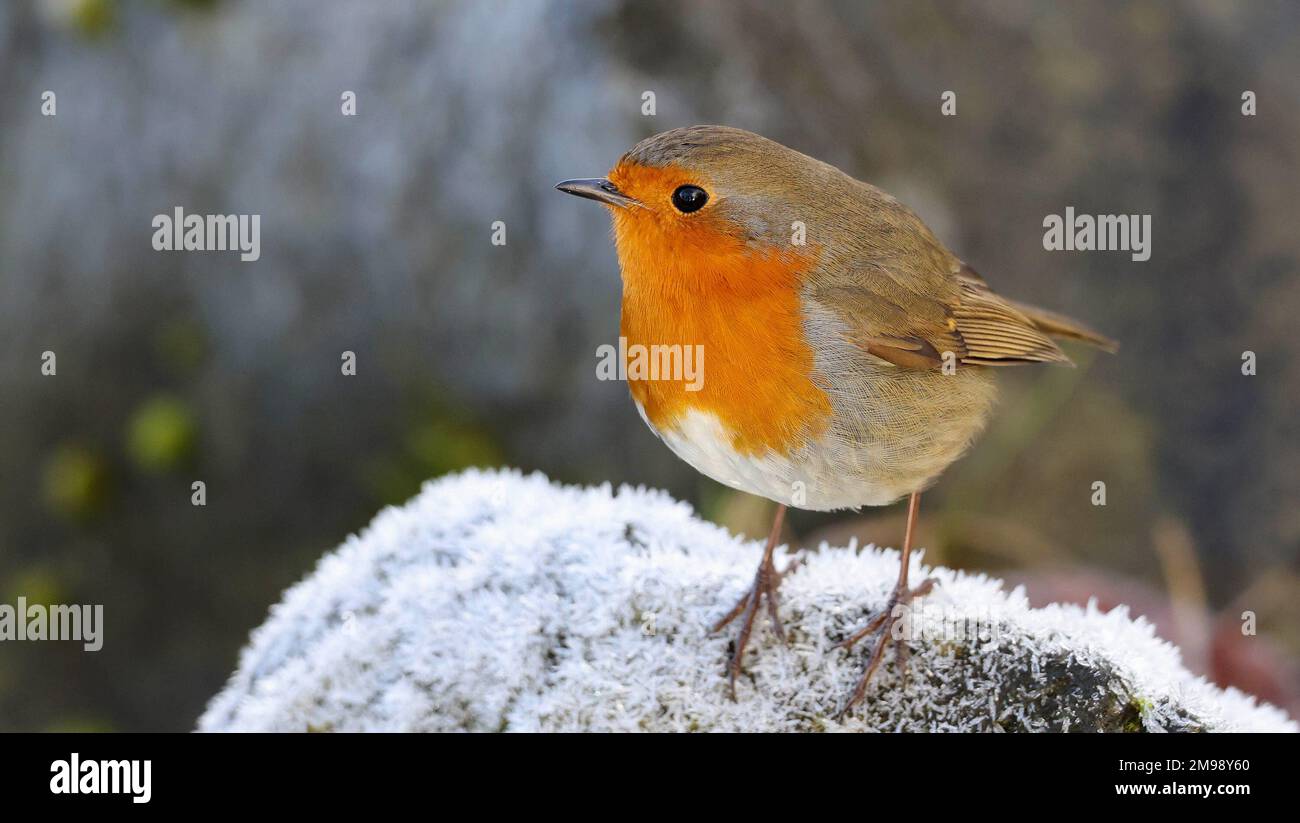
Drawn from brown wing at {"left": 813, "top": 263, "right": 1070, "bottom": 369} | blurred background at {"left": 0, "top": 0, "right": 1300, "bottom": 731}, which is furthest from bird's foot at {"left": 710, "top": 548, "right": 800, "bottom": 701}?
blurred background at {"left": 0, "top": 0, "right": 1300, "bottom": 731}

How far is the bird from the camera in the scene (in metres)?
2.30

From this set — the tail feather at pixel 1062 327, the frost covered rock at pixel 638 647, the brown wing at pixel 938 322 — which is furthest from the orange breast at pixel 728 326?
the tail feather at pixel 1062 327

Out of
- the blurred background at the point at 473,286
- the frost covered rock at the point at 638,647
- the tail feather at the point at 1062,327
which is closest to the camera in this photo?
the frost covered rock at the point at 638,647

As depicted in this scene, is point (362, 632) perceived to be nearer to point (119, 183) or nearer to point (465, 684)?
point (465, 684)

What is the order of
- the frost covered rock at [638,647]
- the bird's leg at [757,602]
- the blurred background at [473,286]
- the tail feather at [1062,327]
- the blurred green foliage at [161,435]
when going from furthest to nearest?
1. the blurred green foliage at [161,435]
2. the blurred background at [473,286]
3. the tail feather at [1062,327]
4. the bird's leg at [757,602]
5. the frost covered rock at [638,647]

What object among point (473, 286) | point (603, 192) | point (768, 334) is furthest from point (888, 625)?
point (473, 286)

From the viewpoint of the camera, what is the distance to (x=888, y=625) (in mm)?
2379

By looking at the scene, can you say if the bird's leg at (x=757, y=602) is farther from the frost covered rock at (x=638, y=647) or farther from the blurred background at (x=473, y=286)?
the blurred background at (x=473, y=286)

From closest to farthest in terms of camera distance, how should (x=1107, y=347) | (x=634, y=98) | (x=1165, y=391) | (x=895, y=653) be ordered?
(x=895, y=653) < (x=1107, y=347) < (x=634, y=98) < (x=1165, y=391)

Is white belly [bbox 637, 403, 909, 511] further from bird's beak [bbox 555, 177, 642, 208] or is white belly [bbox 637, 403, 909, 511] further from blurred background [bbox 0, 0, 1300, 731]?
blurred background [bbox 0, 0, 1300, 731]

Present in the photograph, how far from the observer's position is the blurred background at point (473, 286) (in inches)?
179

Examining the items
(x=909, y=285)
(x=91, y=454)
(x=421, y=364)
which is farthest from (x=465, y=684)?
(x=91, y=454)
